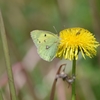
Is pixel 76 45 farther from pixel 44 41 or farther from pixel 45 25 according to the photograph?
pixel 45 25

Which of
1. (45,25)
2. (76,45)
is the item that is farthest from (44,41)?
(45,25)

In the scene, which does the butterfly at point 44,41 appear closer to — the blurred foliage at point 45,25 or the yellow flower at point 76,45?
the yellow flower at point 76,45

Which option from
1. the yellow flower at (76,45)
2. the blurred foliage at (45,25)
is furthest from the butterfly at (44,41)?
the blurred foliage at (45,25)

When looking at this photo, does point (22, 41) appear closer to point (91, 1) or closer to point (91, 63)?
point (91, 63)

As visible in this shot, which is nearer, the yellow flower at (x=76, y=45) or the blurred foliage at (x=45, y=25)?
the yellow flower at (x=76, y=45)

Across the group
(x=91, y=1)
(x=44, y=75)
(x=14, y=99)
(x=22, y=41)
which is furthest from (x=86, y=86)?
(x=14, y=99)

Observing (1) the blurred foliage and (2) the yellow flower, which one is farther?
(1) the blurred foliage

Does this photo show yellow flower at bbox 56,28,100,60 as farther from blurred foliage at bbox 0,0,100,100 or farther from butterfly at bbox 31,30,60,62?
blurred foliage at bbox 0,0,100,100

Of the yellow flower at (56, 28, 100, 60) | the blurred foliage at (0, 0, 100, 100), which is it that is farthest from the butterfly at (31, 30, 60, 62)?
the blurred foliage at (0, 0, 100, 100)
